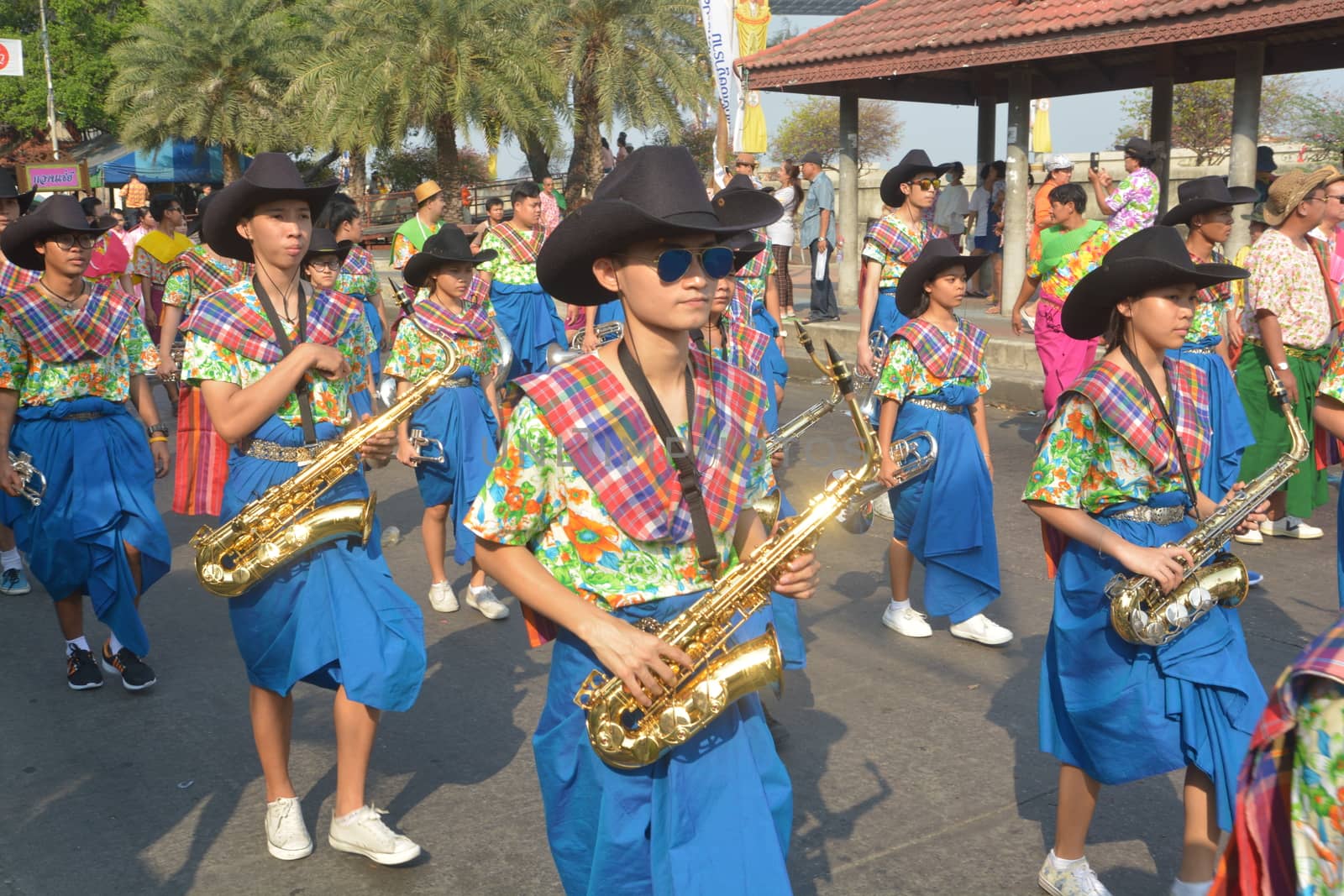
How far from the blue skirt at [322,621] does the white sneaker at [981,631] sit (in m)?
2.94

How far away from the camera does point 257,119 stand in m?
38.5

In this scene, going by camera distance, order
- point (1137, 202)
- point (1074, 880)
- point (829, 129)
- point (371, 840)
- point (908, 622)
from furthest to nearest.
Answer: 1. point (829, 129)
2. point (1137, 202)
3. point (908, 622)
4. point (371, 840)
5. point (1074, 880)

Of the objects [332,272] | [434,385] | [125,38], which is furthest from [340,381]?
[125,38]

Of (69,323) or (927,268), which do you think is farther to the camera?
(927,268)

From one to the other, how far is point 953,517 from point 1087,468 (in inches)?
95.2

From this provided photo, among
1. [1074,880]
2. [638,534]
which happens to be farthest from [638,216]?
[1074,880]

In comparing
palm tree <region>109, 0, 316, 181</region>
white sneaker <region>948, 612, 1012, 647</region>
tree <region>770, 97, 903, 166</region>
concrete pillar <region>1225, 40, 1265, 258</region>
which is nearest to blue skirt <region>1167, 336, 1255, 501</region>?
white sneaker <region>948, 612, 1012, 647</region>

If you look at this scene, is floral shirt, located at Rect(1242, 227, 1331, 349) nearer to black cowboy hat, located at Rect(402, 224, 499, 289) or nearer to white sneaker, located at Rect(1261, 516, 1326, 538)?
white sneaker, located at Rect(1261, 516, 1326, 538)

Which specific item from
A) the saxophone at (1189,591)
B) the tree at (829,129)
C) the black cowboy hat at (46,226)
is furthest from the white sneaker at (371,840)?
the tree at (829,129)

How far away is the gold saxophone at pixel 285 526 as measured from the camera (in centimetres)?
398

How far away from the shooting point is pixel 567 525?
9.20 ft

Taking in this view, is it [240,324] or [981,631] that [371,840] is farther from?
[981,631]

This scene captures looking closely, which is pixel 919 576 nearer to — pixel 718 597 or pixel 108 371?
pixel 108 371

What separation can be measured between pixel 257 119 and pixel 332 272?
33.3m
